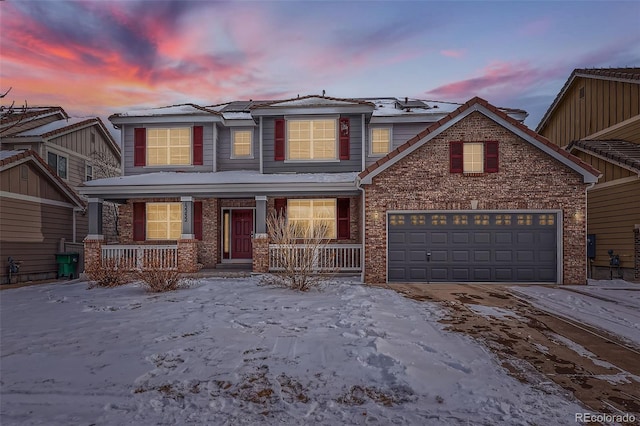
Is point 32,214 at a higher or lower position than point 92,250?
higher

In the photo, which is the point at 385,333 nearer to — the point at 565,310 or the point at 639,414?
the point at 639,414

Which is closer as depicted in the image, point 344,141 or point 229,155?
point 344,141

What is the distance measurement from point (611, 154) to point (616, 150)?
720 millimetres

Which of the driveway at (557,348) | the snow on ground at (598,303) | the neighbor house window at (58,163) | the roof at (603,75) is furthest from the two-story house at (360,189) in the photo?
the neighbor house window at (58,163)

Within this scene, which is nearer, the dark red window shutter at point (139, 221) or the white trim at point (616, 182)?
the white trim at point (616, 182)

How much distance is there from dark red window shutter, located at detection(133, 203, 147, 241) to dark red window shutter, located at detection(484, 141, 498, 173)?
13.5 m

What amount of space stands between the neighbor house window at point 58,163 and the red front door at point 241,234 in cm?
1073

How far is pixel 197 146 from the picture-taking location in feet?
47.3

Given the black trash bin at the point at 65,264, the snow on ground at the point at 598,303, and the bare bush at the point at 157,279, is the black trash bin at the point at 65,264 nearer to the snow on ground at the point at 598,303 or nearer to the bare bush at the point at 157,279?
the bare bush at the point at 157,279

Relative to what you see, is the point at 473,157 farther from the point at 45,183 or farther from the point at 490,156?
the point at 45,183

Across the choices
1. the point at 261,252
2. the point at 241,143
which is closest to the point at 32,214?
the point at 241,143

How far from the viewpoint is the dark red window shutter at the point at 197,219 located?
13.9m

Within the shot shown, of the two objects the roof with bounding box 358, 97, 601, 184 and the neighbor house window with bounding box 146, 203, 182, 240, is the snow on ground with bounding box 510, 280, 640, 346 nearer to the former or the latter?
the roof with bounding box 358, 97, 601, 184

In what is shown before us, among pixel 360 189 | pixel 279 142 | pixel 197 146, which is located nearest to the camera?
pixel 360 189
